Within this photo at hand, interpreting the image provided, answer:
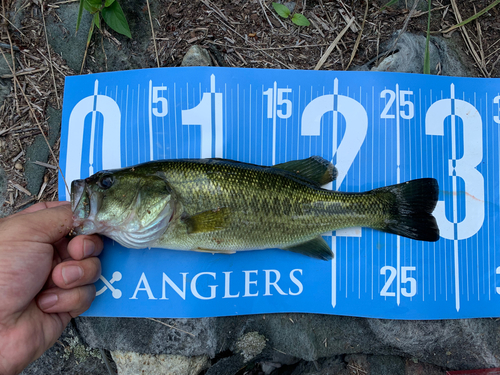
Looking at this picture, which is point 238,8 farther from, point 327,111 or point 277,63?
point 327,111

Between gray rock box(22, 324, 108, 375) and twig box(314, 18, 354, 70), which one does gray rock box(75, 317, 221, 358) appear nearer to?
gray rock box(22, 324, 108, 375)

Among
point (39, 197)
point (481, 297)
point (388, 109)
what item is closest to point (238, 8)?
point (388, 109)

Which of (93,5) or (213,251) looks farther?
(93,5)

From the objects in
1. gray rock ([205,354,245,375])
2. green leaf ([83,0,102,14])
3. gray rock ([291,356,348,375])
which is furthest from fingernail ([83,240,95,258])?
gray rock ([291,356,348,375])

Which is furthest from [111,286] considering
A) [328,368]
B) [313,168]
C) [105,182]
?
[328,368]

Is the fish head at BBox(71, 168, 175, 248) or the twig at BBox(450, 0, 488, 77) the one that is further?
the twig at BBox(450, 0, 488, 77)

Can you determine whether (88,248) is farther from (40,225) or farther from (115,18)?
(115,18)

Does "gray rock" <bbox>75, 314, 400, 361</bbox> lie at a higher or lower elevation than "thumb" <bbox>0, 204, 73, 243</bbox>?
lower

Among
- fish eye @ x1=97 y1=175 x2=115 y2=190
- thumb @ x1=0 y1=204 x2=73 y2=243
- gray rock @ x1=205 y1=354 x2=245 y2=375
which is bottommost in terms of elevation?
gray rock @ x1=205 y1=354 x2=245 y2=375
